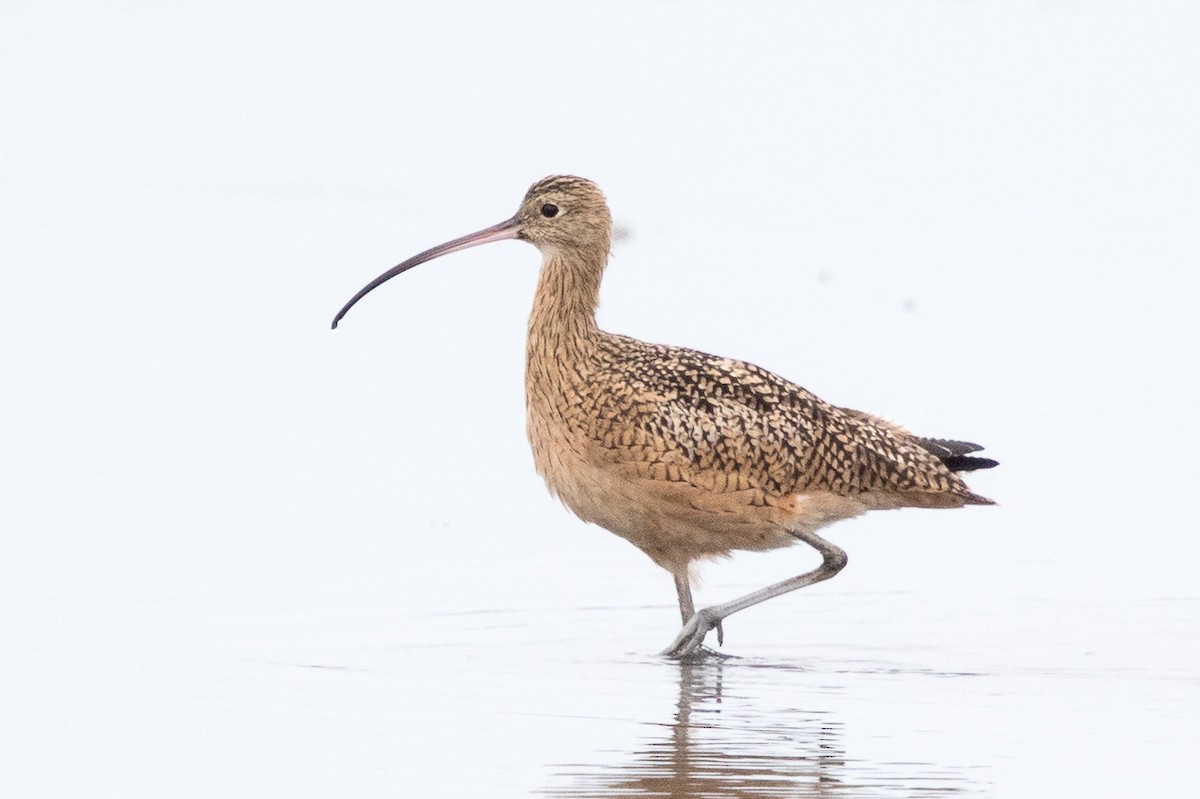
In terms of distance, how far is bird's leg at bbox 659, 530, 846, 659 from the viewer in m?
9.08

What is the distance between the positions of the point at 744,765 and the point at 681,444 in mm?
2105

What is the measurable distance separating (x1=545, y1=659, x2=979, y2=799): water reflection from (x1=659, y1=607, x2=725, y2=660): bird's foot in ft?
2.43

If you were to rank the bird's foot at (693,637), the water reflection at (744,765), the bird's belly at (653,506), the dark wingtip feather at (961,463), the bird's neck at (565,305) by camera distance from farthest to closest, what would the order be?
the dark wingtip feather at (961,463)
the bird's neck at (565,305)
the bird's belly at (653,506)
the bird's foot at (693,637)
the water reflection at (744,765)

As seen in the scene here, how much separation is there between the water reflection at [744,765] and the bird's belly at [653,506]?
105 centimetres

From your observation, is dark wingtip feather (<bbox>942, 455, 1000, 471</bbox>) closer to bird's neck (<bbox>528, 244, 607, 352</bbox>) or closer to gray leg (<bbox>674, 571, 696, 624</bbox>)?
gray leg (<bbox>674, 571, 696, 624</bbox>)

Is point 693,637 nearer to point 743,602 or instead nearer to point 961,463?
point 743,602

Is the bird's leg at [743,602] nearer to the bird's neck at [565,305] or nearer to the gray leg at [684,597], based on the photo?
the gray leg at [684,597]

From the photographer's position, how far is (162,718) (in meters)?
7.53

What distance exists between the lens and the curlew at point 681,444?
916 cm

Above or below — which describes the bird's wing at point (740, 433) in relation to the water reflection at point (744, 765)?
above

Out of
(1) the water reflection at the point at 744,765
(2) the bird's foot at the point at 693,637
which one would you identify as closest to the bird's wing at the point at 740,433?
(2) the bird's foot at the point at 693,637

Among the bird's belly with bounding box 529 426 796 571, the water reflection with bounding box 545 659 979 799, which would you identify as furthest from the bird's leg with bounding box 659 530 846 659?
the water reflection with bounding box 545 659 979 799

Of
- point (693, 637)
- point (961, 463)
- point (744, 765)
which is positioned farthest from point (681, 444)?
point (744, 765)

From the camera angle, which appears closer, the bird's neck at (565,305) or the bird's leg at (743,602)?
the bird's leg at (743,602)
